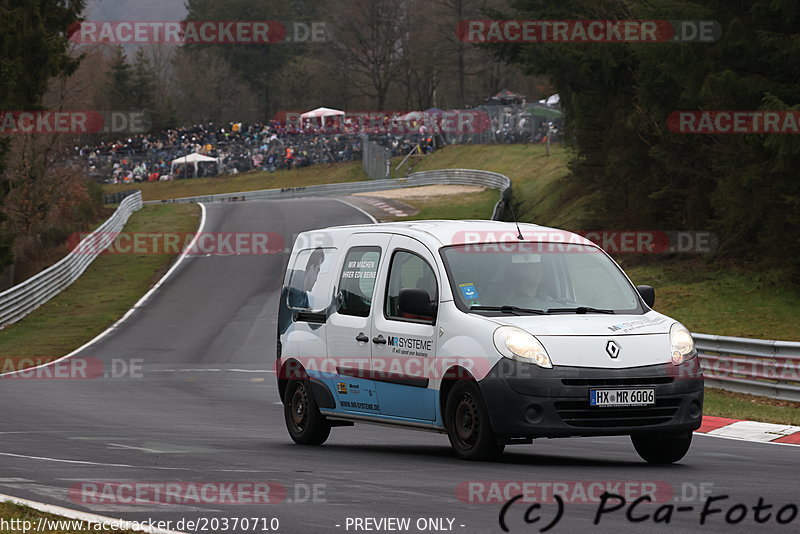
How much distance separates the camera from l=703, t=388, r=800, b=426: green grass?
15.0 m

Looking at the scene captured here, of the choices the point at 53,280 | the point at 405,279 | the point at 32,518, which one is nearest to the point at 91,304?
the point at 53,280

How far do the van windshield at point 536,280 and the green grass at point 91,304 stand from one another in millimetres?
18968

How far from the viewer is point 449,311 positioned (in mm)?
10109

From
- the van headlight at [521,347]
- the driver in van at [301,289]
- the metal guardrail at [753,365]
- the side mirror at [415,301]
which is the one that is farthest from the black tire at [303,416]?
the metal guardrail at [753,365]

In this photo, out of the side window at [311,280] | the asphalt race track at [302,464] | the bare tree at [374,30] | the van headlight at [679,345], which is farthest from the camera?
the bare tree at [374,30]

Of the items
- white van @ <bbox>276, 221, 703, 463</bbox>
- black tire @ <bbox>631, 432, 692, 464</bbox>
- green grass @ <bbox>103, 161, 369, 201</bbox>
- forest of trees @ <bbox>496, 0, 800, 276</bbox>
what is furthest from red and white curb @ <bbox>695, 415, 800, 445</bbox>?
green grass @ <bbox>103, 161, 369, 201</bbox>

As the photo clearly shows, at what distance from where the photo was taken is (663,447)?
32.7 feet

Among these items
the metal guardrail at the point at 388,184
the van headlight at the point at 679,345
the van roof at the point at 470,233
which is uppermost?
the metal guardrail at the point at 388,184

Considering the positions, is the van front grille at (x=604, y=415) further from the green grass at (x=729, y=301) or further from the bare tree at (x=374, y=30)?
the bare tree at (x=374, y=30)

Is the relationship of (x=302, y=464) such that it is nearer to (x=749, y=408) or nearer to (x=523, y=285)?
(x=523, y=285)

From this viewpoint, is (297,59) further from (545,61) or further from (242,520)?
(242,520)

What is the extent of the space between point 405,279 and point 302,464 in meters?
1.93

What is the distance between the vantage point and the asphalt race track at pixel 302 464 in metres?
7.16

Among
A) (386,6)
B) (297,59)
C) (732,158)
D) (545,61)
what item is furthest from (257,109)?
(732,158)
